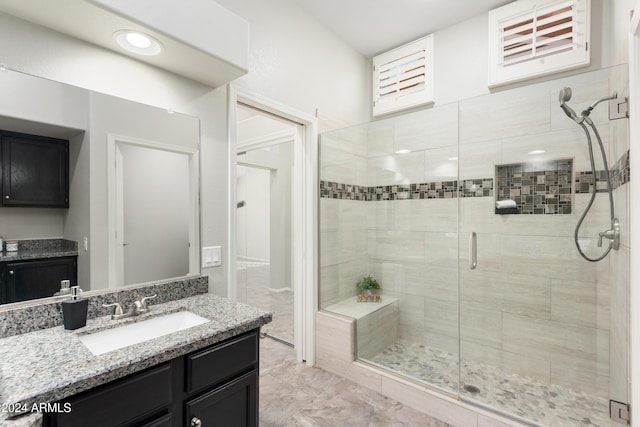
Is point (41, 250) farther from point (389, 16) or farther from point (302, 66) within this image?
point (389, 16)

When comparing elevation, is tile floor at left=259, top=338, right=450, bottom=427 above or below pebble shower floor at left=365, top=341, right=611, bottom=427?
below

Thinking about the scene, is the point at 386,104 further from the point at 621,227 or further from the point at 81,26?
the point at 81,26

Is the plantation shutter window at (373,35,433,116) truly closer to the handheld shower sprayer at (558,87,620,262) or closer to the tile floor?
the handheld shower sprayer at (558,87,620,262)

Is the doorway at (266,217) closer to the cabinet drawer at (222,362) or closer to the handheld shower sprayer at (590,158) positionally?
the cabinet drawer at (222,362)

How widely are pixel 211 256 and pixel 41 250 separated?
778 mm

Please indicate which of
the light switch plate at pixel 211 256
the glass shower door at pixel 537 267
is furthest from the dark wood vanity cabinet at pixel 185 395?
the glass shower door at pixel 537 267

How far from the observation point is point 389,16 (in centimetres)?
256

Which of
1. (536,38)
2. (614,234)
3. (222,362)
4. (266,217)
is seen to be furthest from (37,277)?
(266,217)

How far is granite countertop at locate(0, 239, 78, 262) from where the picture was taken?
4.08 ft

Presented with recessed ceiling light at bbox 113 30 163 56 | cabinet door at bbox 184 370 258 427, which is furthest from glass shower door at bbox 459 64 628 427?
recessed ceiling light at bbox 113 30 163 56

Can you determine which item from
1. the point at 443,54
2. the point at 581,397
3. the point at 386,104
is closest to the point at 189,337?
the point at 581,397

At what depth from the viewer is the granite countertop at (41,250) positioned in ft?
4.08

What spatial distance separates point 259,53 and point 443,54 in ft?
5.42

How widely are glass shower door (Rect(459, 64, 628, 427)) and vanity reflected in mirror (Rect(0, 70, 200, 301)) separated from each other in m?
2.06
